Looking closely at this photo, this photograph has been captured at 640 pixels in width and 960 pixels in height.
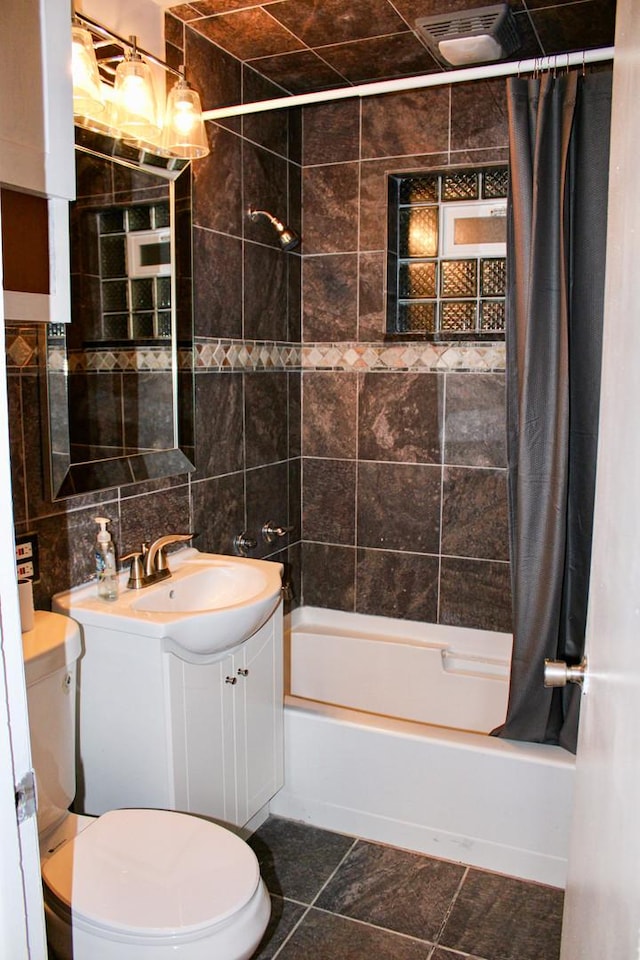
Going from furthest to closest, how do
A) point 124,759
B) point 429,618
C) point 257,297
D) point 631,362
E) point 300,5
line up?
point 429,618, point 257,297, point 300,5, point 124,759, point 631,362

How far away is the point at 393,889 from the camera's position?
2248 millimetres

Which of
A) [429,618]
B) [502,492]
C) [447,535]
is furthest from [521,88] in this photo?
[429,618]

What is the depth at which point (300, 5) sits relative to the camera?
7.64 feet

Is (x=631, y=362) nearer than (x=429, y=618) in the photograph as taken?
Yes

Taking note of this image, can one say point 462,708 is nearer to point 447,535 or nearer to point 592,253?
point 447,535

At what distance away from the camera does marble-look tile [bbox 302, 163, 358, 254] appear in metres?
3.11

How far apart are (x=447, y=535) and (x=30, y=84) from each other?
2266 millimetres

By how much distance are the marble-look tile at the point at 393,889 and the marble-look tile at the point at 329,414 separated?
153 centimetres

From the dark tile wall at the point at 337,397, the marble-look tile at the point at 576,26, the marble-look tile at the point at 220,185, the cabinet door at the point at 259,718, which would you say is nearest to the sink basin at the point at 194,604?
the cabinet door at the point at 259,718

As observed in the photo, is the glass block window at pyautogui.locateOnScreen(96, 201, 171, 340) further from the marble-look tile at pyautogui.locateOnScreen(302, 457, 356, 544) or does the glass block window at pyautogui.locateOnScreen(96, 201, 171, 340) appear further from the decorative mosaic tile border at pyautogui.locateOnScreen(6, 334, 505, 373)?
the marble-look tile at pyautogui.locateOnScreen(302, 457, 356, 544)

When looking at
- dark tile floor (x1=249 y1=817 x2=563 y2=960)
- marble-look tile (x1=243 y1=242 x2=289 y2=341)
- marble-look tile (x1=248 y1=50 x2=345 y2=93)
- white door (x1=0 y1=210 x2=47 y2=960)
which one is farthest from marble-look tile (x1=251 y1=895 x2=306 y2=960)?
marble-look tile (x1=248 y1=50 x2=345 y2=93)

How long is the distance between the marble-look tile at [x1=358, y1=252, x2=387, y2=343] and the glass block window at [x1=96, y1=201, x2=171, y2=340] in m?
0.98

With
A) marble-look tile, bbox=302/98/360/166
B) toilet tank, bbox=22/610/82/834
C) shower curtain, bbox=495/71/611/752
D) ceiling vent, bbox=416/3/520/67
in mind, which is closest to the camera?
toilet tank, bbox=22/610/82/834

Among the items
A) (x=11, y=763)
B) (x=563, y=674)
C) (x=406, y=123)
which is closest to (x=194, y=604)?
(x=563, y=674)
